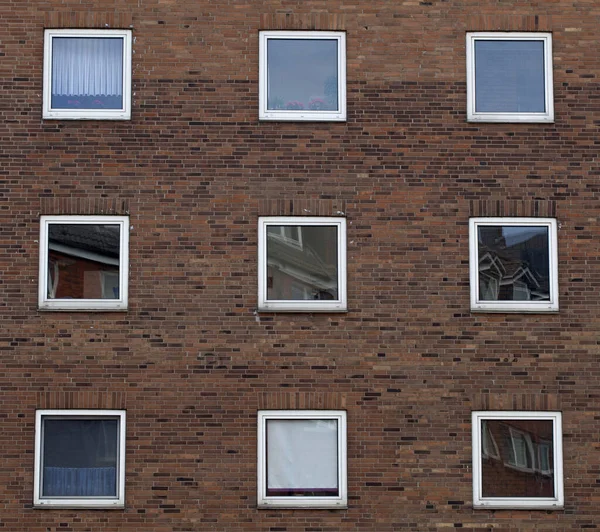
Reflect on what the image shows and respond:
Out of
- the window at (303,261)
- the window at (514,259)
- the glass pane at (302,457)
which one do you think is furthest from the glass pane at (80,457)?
the window at (514,259)

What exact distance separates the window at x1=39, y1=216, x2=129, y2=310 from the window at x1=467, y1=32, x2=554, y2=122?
562cm

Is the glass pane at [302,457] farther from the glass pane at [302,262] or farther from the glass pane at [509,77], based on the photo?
the glass pane at [509,77]

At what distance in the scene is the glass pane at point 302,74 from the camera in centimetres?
1630

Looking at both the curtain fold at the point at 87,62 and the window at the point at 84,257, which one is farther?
the curtain fold at the point at 87,62

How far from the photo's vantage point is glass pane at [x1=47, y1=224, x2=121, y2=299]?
15.8 metres

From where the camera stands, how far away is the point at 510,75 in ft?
54.0

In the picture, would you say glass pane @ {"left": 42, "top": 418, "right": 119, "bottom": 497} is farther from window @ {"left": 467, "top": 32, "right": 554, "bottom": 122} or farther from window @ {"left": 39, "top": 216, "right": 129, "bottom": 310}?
window @ {"left": 467, "top": 32, "right": 554, "bottom": 122}

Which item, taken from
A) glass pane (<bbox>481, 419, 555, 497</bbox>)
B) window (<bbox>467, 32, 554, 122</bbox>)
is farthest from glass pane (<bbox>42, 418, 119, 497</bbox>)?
window (<bbox>467, 32, 554, 122</bbox>)

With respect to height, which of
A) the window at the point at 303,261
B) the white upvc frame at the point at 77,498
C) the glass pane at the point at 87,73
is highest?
the glass pane at the point at 87,73

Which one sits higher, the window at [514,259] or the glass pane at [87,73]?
the glass pane at [87,73]

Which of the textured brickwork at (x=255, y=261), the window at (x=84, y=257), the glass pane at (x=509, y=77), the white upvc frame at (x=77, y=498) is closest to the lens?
the white upvc frame at (x=77, y=498)

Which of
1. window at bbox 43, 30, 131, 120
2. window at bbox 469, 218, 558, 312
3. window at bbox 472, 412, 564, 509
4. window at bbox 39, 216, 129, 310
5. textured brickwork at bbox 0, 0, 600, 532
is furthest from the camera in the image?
window at bbox 43, 30, 131, 120

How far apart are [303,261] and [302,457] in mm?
A: 2811

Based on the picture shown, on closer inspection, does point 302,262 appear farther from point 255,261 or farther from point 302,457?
point 302,457
